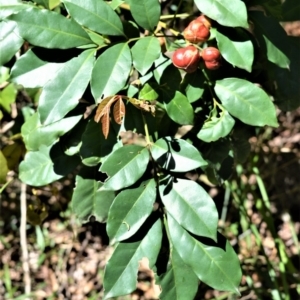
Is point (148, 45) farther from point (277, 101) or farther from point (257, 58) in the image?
point (277, 101)

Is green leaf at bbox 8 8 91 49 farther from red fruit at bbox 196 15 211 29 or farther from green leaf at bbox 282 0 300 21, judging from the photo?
green leaf at bbox 282 0 300 21

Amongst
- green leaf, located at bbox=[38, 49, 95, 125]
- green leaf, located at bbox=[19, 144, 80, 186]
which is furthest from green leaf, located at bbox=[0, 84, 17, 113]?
green leaf, located at bbox=[38, 49, 95, 125]

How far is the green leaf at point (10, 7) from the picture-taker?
37.2 inches

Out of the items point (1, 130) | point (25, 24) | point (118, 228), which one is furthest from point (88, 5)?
point (1, 130)

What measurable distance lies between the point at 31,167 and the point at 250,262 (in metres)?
1.00

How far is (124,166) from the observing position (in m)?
0.92

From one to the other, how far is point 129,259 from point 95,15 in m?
0.50

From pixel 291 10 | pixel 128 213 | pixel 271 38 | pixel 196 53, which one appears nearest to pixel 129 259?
pixel 128 213

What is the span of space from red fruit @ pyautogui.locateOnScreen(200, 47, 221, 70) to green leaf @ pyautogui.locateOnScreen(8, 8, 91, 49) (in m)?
0.23

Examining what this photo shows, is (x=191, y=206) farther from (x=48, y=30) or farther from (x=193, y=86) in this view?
(x=48, y=30)

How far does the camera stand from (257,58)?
3.56ft

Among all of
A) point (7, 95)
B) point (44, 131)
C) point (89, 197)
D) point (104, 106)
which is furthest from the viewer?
point (7, 95)

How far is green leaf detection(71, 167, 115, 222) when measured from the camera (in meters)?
1.15

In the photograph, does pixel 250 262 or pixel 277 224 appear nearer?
pixel 250 262
